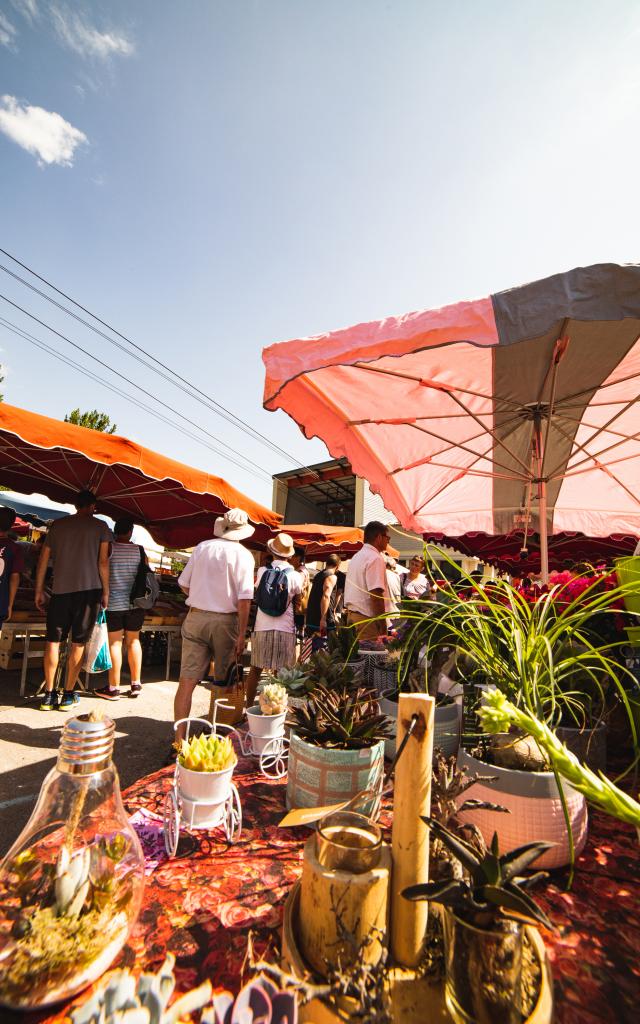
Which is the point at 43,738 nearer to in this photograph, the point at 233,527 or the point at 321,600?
the point at 233,527

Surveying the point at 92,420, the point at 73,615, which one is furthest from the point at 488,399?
the point at 92,420

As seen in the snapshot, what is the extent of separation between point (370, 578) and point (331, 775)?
7.91 feet

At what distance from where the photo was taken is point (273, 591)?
440 centimetres

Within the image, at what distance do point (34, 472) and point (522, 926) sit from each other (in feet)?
19.5

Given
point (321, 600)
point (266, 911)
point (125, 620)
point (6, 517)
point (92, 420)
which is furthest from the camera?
point (92, 420)

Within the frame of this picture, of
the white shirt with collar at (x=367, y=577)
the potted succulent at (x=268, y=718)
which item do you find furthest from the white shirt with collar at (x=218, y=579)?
the potted succulent at (x=268, y=718)

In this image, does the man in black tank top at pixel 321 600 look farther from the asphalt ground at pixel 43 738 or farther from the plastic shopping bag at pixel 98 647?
the plastic shopping bag at pixel 98 647

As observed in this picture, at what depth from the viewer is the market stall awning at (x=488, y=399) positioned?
148cm

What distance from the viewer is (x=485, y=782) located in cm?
92

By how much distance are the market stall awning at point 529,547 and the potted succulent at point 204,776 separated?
356 cm

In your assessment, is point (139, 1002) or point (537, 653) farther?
point (537, 653)

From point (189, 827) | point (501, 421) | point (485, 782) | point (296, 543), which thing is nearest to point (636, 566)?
point (485, 782)

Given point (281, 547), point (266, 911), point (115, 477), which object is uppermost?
point (115, 477)

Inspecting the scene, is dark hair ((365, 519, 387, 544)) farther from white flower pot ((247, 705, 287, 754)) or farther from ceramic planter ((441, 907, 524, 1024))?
ceramic planter ((441, 907, 524, 1024))
